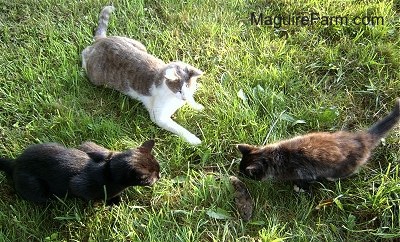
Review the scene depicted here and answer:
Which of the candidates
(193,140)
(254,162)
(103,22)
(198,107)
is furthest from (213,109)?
(103,22)

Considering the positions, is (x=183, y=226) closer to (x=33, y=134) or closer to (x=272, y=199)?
(x=272, y=199)

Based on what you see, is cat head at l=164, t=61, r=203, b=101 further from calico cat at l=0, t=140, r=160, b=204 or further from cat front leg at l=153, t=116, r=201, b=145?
calico cat at l=0, t=140, r=160, b=204

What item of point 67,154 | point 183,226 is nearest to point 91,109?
point 67,154

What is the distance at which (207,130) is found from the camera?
325cm

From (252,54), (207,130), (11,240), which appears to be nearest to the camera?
(11,240)

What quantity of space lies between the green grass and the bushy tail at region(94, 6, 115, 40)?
72 millimetres

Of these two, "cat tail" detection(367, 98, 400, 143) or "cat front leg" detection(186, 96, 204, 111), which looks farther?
"cat front leg" detection(186, 96, 204, 111)

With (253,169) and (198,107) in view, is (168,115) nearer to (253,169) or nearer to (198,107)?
(198,107)

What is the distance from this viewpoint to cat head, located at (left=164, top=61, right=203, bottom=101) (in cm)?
328

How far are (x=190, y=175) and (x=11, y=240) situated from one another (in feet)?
4.15

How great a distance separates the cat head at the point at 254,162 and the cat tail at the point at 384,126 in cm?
74

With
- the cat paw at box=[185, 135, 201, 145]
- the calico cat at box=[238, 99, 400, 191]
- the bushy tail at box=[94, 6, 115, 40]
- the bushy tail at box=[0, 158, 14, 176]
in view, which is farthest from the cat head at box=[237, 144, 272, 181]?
the bushy tail at box=[94, 6, 115, 40]

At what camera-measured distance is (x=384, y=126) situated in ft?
9.53

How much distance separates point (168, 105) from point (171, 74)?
9.8 inches
